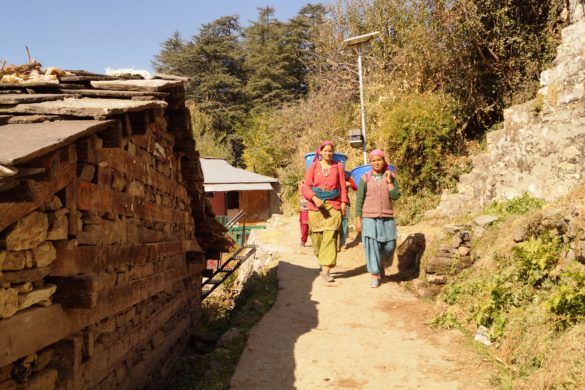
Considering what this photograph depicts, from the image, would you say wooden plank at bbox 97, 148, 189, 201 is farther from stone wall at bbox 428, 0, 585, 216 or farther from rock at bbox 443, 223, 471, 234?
stone wall at bbox 428, 0, 585, 216

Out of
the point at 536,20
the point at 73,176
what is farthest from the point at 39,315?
the point at 536,20

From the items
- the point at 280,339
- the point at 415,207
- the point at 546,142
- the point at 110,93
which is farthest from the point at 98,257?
the point at 415,207

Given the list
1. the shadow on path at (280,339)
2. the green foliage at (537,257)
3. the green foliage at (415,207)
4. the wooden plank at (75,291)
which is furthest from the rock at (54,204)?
the green foliage at (415,207)

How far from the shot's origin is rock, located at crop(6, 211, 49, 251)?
237 cm

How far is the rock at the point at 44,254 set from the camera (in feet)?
8.46

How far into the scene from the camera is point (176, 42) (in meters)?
40.8

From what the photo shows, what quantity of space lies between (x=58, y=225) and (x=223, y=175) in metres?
20.1

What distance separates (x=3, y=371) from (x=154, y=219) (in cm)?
257

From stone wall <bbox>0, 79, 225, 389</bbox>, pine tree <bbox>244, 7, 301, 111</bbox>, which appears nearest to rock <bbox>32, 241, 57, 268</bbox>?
stone wall <bbox>0, 79, 225, 389</bbox>

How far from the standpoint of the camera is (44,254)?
105 inches

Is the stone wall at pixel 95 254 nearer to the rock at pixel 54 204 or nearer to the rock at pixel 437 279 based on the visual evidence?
the rock at pixel 54 204

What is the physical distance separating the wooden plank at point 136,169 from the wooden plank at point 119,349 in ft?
4.45

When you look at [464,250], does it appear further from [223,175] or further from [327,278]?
[223,175]

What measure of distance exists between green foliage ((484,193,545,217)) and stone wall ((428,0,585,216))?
20 cm
